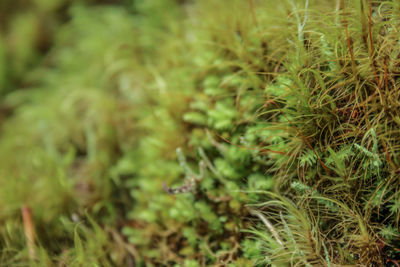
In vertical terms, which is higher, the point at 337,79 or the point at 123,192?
the point at 337,79

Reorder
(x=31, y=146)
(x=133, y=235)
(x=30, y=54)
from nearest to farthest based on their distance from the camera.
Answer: (x=133, y=235), (x=31, y=146), (x=30, y=54)

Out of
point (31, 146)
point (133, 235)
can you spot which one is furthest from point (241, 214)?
point (31, 146)

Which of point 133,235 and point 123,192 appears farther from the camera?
point 123,192

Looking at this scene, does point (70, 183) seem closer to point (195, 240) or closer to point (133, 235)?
point (133, 235)

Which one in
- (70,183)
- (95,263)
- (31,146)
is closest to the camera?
(95,263)

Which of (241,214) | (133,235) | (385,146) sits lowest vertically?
(133,235)

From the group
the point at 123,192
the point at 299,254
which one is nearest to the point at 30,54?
Answer: the point at 123,192

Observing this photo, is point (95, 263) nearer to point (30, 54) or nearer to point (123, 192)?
point (123, 192)
